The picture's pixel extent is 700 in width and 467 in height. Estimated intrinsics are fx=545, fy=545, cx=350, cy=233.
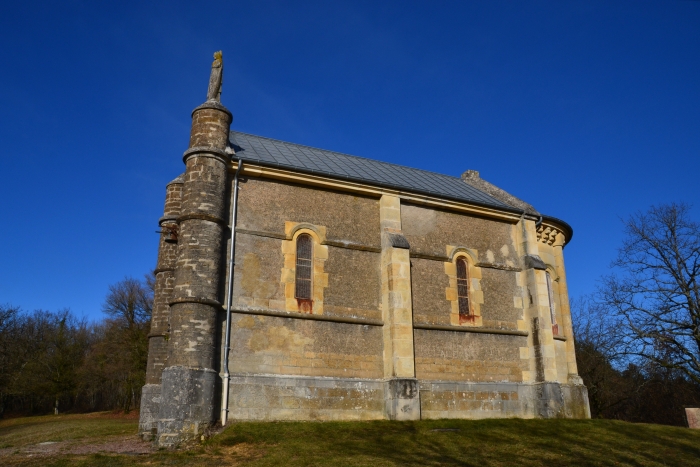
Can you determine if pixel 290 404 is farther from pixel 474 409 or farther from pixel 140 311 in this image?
pixel 140 311

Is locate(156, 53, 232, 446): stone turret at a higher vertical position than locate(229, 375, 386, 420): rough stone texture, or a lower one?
higher

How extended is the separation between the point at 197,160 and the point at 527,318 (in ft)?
38.4

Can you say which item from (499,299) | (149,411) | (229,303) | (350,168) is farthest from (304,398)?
(350,168)

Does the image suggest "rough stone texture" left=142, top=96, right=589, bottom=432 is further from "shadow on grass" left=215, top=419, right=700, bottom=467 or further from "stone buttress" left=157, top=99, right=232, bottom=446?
"shadow on grass" left=215, top=419, right=700, bottom=467

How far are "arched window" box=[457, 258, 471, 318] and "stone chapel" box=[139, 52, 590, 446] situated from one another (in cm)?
A: 6

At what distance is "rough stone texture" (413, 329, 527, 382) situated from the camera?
52.5 ft

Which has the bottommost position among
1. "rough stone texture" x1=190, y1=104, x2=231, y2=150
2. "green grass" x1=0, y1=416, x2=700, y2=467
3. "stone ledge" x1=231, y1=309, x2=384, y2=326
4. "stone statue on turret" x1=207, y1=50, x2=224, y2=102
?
"green grass" x1=0, y1=416, x2=700, y2=467

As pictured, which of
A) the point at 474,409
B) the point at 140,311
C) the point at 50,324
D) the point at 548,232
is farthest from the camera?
the point at 50,324

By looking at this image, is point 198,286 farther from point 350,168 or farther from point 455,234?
point 455,234

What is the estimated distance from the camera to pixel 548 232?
67.4 ft

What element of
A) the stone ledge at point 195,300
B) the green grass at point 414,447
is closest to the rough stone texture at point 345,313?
the stone ledge at point 195,300

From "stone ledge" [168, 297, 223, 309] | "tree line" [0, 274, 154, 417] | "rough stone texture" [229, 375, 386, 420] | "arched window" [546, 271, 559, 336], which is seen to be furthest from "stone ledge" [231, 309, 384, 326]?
"tree line" [0, 274, 154, 417]

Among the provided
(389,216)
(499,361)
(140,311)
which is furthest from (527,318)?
(140,311)

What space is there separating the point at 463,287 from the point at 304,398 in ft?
21.6
